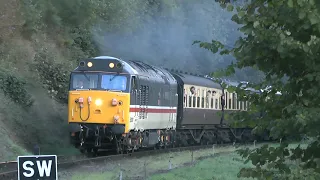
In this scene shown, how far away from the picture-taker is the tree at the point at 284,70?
5367mm

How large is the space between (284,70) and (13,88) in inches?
741

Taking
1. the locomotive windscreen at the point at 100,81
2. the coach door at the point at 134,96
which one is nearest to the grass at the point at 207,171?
the coach door at the point at 134,96

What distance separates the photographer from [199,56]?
157ft

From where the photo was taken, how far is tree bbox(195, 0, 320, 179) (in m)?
5.37

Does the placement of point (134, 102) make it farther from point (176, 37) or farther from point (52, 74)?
point (176, 37)

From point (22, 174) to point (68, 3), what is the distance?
23.2 m

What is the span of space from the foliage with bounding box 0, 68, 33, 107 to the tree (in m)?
18.1

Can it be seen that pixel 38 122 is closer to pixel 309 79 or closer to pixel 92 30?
pixel 92 30

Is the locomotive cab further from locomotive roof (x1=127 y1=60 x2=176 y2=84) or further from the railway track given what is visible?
locomotive roof (x1=127 y1=60 x2=176 y2=84)

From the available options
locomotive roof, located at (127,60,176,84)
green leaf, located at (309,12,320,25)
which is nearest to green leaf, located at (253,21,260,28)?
green leaf, located at (309,12,320,25)

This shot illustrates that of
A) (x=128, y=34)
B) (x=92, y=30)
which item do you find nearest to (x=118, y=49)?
(x=128, y=34)

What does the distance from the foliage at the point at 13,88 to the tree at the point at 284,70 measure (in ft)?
59.5

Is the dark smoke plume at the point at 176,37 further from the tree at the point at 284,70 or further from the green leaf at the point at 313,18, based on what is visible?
the green leaf at the point at 313,18

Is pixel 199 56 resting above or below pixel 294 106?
above
